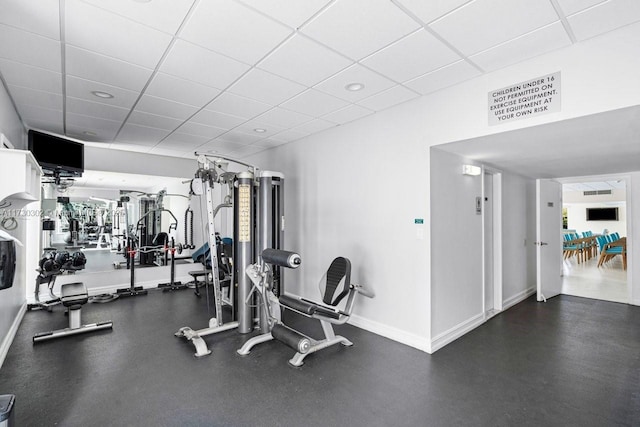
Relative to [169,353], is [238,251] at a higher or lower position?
higher

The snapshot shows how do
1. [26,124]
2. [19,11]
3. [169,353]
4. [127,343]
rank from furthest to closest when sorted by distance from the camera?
1. [26,124]
2. [127,343]
3. [169,353]
4. [19,11]

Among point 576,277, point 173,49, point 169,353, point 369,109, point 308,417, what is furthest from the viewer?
point 576,277

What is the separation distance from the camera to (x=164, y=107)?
139 inches

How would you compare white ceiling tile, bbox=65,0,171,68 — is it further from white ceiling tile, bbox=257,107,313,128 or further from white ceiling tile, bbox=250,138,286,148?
white ceiling tile, bbox=250,138,286,148

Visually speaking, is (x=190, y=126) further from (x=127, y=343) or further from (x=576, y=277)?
(x=576, y=277)

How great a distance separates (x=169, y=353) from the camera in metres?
3.14

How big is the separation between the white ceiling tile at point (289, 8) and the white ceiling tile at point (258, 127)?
2.13m

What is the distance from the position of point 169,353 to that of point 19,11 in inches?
116

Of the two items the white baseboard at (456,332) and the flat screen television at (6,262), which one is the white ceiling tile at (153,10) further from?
the white baseboard at (456,332)

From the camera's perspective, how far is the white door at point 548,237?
5051 mm

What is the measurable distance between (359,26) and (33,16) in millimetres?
2046

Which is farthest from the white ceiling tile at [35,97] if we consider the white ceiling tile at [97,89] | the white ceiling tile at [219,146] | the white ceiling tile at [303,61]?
the white ceiling tile at [303,61]

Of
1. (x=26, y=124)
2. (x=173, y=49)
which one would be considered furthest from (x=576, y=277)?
(x=26, y=124)

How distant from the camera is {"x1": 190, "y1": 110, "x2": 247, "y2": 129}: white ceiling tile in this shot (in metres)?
3.78
